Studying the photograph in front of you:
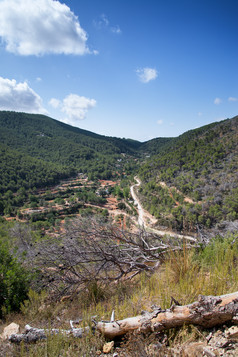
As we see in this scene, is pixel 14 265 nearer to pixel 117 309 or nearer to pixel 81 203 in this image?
pixel 117 309

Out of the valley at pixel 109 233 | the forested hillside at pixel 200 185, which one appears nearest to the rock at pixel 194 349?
the valley at pixel 109 233

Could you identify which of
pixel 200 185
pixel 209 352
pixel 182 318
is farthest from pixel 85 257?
pixel 200 185

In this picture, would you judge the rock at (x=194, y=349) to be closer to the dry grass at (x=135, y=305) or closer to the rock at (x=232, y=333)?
the dry grass at (x=135, y=305)

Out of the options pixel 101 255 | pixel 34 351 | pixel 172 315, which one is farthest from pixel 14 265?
pixel 172 315

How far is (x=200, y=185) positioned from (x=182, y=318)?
98.1ft

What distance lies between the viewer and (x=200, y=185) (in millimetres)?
28359

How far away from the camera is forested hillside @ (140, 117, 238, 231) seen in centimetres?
2212

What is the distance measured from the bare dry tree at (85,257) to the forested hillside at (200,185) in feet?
47.9

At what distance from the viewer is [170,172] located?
123ft

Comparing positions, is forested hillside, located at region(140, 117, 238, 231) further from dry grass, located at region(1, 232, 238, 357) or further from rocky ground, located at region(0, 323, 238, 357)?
rocky ground, located at region(0, 323, 238, 357)

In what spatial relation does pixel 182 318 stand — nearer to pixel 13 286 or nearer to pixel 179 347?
pixel 179 347

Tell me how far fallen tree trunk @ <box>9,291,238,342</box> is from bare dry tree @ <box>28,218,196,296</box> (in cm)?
127

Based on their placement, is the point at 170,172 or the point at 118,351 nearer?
the point at 118,351

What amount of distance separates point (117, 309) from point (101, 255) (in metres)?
1.23
